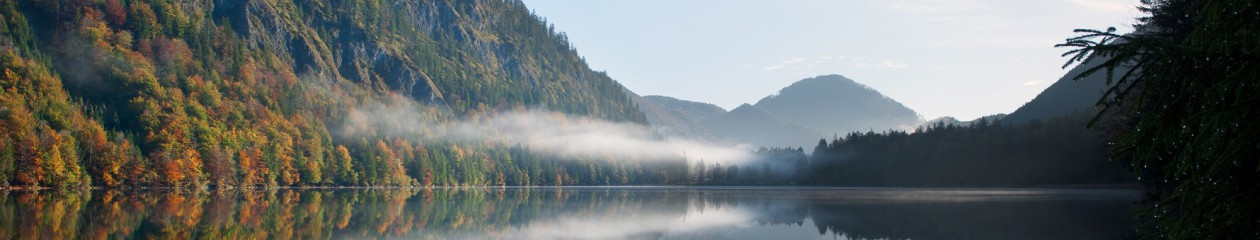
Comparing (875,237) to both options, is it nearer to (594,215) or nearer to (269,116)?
(594,215)

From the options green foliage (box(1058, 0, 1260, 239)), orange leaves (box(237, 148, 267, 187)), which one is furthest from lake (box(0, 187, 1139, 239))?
orange leaves (box(237, 148, 267, 187))

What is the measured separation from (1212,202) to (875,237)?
34.8 m

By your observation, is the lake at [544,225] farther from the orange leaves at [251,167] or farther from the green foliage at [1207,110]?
the orange leaves at [251,167]

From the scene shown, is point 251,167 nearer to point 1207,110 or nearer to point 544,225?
point 544,225

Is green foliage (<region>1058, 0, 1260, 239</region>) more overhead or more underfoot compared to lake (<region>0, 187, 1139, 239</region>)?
more overhead

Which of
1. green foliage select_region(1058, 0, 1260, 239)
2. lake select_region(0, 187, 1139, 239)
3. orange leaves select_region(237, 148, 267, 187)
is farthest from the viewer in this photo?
orange leaves select_region(237, 148, 267, 187)

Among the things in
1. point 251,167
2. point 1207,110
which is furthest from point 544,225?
point 251,167

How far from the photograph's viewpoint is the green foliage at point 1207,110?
9.61 meters

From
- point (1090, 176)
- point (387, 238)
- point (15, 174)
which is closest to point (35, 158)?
point (15, 174)

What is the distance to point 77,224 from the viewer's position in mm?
46375

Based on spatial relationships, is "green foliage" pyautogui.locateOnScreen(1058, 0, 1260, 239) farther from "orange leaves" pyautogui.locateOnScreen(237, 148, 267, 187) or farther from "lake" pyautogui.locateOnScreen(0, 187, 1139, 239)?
"orange leaves" pyautogui.locateOnScreen(237, 148, 267, 187)

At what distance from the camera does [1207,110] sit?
9641mm

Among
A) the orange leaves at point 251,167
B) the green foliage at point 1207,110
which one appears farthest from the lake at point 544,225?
the orange leaves at point 251,167

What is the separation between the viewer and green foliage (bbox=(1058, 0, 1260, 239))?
31.5 feet
